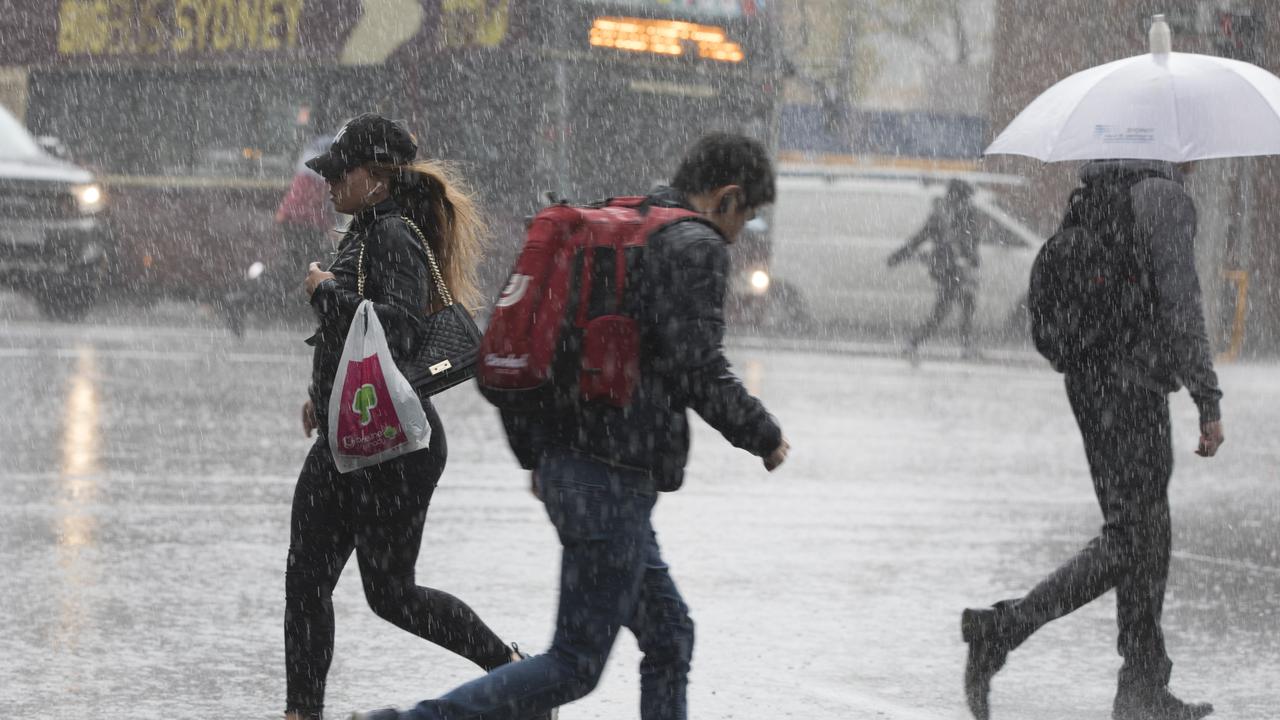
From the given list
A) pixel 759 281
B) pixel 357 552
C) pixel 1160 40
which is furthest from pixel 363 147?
pixel 759 281

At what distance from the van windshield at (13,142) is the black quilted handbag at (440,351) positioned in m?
15.9

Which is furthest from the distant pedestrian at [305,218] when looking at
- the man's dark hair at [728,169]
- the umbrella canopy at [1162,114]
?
the man's dark hair at [728,169]

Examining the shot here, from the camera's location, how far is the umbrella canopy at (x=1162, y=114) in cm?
578

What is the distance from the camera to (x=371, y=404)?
4.53m

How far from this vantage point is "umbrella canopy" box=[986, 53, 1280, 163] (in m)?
5.78

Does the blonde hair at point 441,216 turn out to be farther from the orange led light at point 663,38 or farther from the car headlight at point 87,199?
the car headlight at point 87,199

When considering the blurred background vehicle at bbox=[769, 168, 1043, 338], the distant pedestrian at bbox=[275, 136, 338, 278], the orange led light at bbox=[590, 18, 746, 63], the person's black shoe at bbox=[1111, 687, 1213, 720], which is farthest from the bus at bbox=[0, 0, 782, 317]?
the person's black shoe at bbox=[1111, 687, 1213, 720]

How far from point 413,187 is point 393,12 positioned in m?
15.6

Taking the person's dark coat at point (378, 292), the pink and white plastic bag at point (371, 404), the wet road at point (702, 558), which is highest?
the person's dark coat at point (378, 292)

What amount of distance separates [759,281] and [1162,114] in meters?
14.6

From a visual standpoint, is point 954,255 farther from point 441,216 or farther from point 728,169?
point 728,169

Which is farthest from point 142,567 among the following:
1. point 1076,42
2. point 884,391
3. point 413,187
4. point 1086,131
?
point 1076,42

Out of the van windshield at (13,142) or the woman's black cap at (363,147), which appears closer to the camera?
the woman's black cap at (363,147)

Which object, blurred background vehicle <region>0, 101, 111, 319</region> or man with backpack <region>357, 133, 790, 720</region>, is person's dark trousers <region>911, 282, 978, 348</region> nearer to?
blurred background vehicle <region>0, 101, 111, 319</region>
